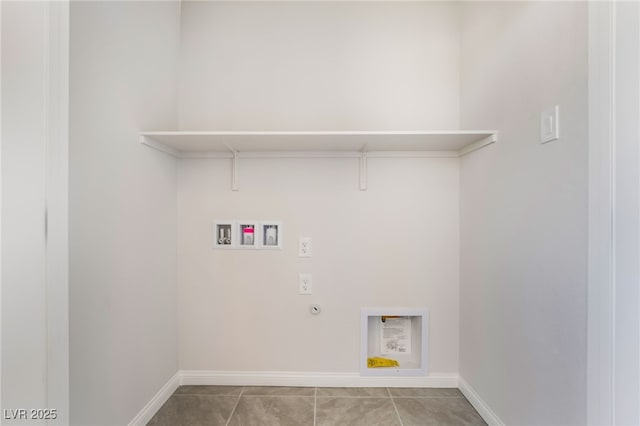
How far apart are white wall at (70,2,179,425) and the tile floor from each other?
0.23 m

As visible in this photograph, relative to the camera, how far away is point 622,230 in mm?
827

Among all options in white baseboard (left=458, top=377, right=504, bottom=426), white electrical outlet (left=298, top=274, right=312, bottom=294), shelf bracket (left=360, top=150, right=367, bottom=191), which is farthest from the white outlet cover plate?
white baseboard (left=458, top=377, right=504, bottom=426)

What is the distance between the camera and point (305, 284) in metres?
1.86

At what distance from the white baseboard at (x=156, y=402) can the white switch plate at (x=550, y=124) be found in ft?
7.79

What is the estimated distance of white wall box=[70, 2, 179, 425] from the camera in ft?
3.62

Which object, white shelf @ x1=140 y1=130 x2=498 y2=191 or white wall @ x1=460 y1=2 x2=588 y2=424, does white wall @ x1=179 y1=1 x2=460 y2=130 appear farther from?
white wall @ x1=460 y1=2 x2=588 y2=424

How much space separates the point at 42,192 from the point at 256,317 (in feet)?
4.35

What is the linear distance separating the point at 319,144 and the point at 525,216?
114cm

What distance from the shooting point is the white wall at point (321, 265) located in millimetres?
1857

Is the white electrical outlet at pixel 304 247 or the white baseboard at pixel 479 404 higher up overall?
the white electrical outlet at pixel 304 247

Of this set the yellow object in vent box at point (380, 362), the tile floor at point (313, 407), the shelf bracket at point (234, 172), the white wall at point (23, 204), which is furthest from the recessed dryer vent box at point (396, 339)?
the white wall at point (23, 204)

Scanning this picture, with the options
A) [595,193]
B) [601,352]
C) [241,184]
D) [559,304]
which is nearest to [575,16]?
[595,193]

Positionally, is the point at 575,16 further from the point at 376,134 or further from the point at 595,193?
the point at 376,134

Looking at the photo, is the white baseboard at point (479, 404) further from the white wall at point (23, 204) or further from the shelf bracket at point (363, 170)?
the white wall at point (23, 204)
